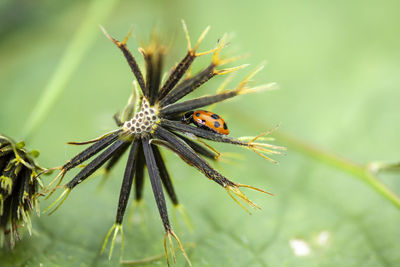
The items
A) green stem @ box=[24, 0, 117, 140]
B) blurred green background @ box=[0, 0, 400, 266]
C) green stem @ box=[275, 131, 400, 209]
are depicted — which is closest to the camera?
blurred green background @ box=[0, 0, 400, 266]

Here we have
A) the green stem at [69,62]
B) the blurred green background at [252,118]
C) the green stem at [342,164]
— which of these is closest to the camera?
the blurred green background at [252,118]

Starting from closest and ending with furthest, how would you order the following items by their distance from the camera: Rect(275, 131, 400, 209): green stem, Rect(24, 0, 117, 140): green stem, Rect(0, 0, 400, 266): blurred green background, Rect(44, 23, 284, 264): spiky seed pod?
Rect(44, 23, 284, 264): spiky seed pod < Rect(0, 0, 400, 266): blurred green background < Rect(275, 131, 400, 209): green stem < Rect(24, 0, 117, 140): green stem

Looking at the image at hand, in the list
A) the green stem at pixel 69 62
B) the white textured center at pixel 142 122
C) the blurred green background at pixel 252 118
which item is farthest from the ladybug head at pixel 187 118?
the green stem at pixel 69 62

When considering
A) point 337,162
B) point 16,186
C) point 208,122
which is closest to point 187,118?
point 208,122

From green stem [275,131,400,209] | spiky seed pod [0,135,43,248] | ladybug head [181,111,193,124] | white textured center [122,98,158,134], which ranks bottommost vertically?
spiky seed pod [0,135,43,248]

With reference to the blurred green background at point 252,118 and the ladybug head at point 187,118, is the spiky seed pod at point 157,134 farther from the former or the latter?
the blurred green background at point 252,118

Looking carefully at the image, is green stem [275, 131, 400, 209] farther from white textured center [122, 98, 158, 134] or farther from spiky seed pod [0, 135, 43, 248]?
spiky seed pod [0, 135, 43, 248]

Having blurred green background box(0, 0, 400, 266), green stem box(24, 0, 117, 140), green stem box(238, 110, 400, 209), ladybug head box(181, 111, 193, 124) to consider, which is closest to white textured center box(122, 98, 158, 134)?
ladybug head box(181, 111, 193, 124)
